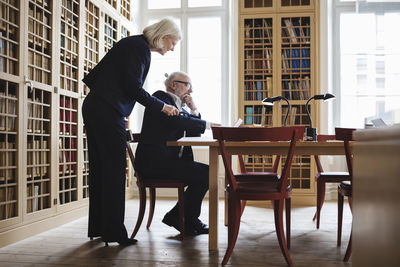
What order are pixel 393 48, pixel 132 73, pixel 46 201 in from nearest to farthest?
pixel 393 48 → pixel 132 73 → pixel 46 201

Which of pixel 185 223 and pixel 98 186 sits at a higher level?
pixel 98 186

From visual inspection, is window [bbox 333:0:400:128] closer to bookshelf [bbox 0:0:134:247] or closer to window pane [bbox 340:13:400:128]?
Answer: window pane [bbox 340:13:400:128]

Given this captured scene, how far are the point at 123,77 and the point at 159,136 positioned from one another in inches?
20.1

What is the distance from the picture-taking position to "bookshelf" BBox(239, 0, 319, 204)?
505cm

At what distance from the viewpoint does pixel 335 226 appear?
352 centimetres

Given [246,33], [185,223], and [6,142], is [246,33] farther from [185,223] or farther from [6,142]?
[6,142]

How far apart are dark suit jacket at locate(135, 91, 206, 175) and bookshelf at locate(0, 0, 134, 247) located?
843 mm

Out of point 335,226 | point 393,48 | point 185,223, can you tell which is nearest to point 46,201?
point 185,223

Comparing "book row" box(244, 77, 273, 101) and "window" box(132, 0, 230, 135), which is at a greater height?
"window" box(132, 0, 230, 135)

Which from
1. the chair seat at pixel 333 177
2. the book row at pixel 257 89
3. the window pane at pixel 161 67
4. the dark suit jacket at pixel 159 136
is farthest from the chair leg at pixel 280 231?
the window pane at pixel 161 67

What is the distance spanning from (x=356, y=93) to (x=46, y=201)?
4097 mm

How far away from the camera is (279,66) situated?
16.6 feet

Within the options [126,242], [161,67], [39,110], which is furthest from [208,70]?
[126,242]

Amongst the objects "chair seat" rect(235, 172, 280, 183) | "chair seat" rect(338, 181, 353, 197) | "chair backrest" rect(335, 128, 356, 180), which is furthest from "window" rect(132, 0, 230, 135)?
"chair backrest" rect(335, 128, 356, 180)
